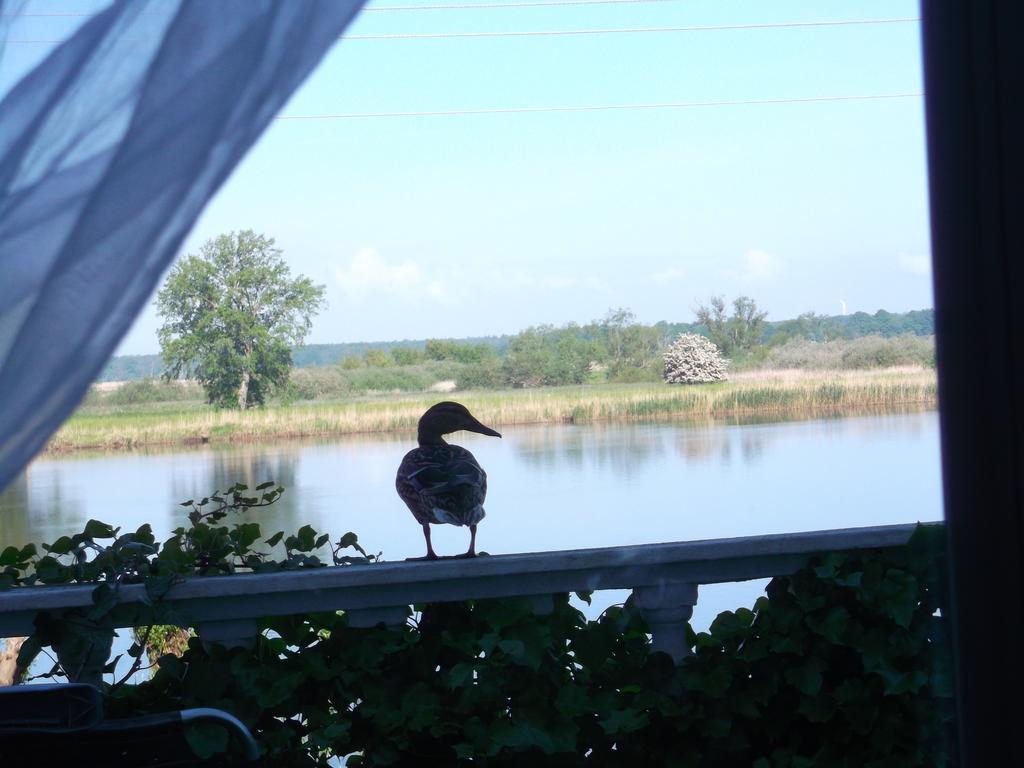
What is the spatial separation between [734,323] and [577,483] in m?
0.47

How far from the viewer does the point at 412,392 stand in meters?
2.05

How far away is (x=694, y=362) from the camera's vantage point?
1.96 m

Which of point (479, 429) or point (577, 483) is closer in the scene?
point (479, 429)

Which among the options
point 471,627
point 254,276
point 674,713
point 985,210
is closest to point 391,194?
point 254,276

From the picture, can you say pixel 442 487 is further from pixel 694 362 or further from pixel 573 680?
pixel 694 362

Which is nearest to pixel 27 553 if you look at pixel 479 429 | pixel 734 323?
pixel 479 429

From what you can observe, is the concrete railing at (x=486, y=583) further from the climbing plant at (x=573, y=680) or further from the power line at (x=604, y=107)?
the power line at (x=604, y=107)

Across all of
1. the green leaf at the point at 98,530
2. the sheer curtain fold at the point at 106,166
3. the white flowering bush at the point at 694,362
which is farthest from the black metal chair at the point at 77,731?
the white flowering bush at the point at 694,362

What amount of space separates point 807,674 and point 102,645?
3.60ft

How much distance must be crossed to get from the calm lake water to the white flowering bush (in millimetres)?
115

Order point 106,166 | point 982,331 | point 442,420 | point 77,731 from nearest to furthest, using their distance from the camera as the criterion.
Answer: point 982,331, point 106,166, point 77,731, point 442,420

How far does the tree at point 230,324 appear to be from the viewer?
1809 mm

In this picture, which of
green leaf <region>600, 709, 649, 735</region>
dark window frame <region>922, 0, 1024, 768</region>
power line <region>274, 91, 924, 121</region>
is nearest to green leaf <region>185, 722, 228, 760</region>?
green leaf <region>600, 709, 649, 735</region>

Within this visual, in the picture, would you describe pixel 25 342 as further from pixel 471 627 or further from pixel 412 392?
pixel 412 392
